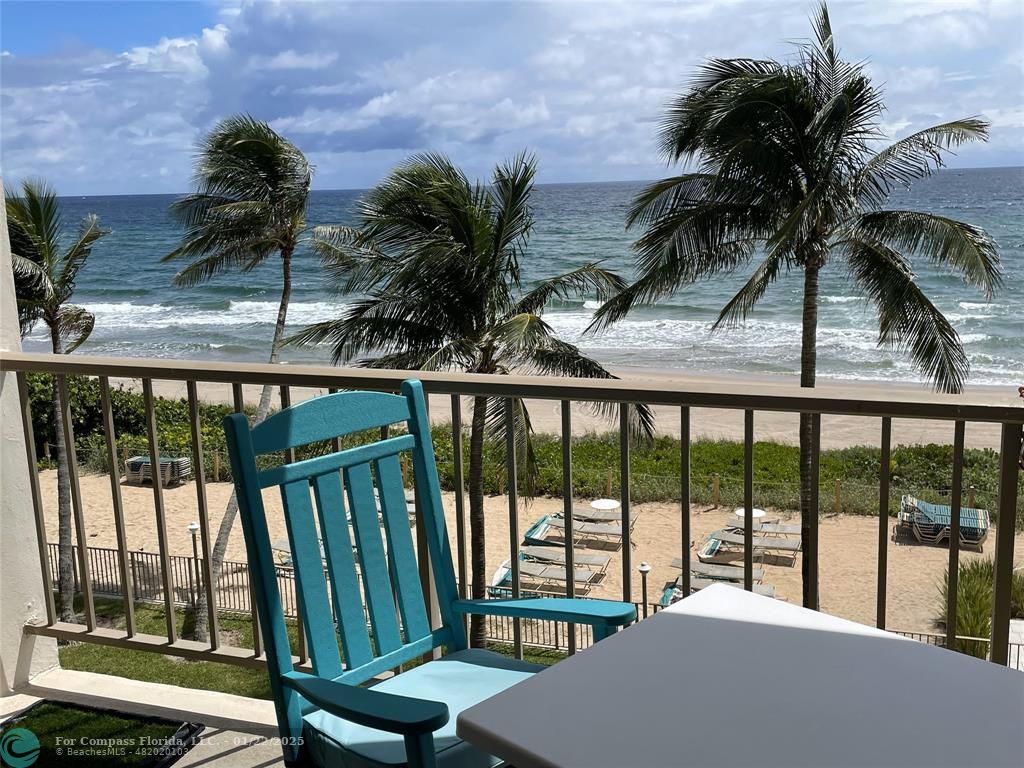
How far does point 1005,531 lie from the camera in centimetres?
209

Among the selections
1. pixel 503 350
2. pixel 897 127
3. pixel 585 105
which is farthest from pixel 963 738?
pixel 585 105

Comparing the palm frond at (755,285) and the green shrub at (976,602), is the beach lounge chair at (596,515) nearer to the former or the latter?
the palm frond at (755,285)

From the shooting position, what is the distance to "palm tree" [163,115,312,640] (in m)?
17.4

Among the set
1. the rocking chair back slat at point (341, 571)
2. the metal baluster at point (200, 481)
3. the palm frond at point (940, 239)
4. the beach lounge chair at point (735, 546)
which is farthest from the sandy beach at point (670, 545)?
the rocking chair back slat at point (341, 571)

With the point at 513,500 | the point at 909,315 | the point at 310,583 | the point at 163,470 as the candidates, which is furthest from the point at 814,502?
the point at 163,470

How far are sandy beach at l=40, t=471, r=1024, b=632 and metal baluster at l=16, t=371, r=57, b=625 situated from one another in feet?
36.8

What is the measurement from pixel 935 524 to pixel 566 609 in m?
15.2

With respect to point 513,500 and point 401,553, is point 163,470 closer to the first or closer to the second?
point 513,500

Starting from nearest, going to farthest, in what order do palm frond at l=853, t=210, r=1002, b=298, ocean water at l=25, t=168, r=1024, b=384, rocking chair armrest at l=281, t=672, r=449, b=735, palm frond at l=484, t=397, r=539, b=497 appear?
rocking chair armrest at l=281, t=672, r=449, b=735, palm frond at l=484, t=397, r=539, b=497, palm frond at l=853, t=210, r=1002, b=298, ocean water at l=25, t=168, r=1024, b=384

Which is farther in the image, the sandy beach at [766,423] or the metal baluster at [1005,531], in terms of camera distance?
the sandy beach at [766,423]

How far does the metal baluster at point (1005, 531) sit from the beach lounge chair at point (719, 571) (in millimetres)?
11502

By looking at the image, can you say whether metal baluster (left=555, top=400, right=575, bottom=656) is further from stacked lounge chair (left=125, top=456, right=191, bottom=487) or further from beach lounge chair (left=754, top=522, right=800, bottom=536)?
stacked lounge chair (left=125, top=456, right=191, bottom=487)

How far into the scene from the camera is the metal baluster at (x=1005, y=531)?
2.07 metres

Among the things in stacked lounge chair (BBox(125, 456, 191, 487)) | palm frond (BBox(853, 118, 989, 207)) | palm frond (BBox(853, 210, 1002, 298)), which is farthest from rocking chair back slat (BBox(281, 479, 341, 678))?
stacked lounge chair (BBox(125, 456, 191, 487))
